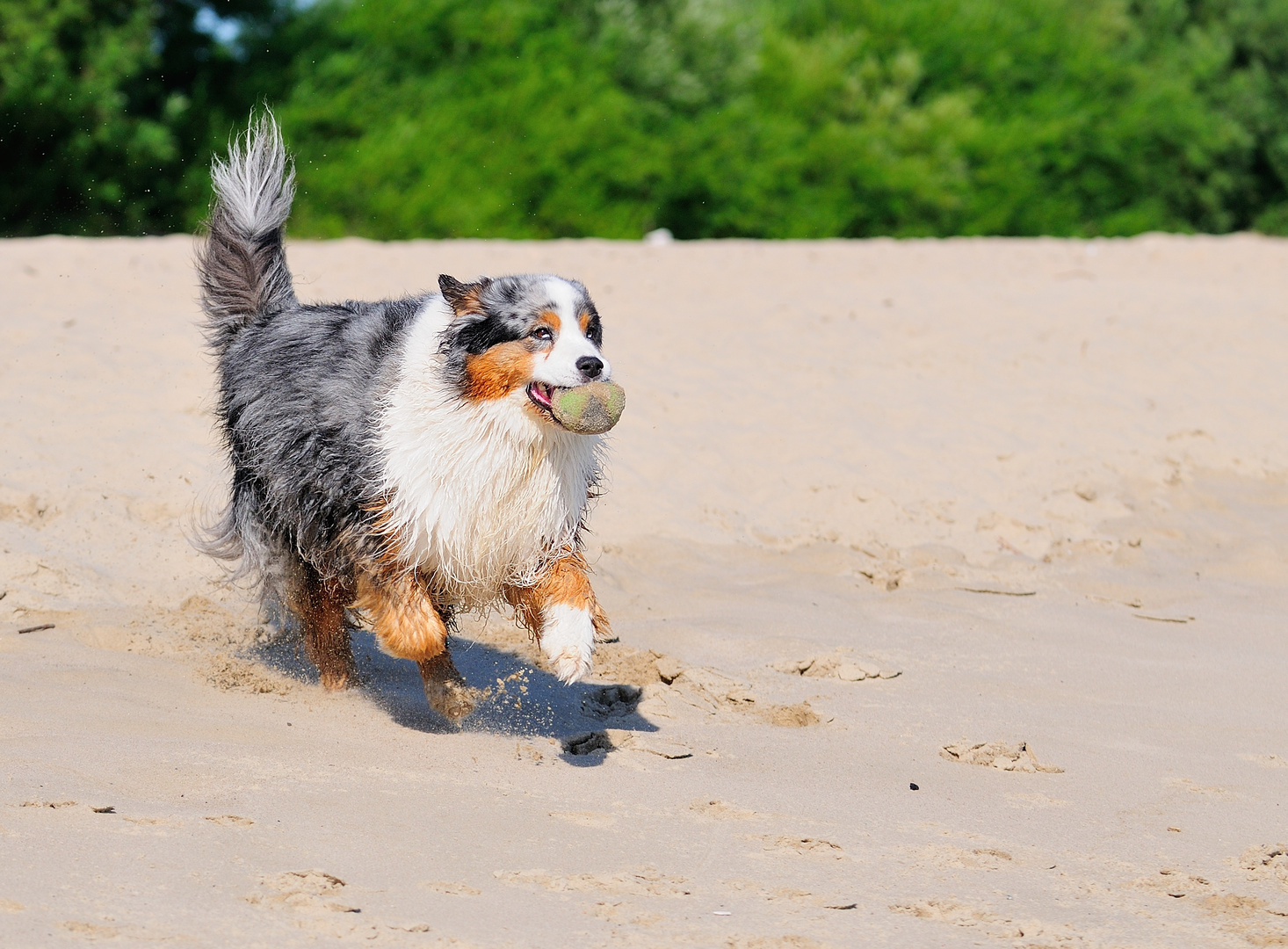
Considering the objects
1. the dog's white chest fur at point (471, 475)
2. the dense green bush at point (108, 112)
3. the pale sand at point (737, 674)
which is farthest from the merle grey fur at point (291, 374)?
the dense green bush at point (108, 112)

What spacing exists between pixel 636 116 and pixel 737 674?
2300cm

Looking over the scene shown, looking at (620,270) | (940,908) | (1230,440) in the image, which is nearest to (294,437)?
(940,908)

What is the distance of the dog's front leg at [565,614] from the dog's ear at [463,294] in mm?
969

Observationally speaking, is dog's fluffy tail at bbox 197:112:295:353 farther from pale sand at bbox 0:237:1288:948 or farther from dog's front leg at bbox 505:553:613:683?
dog's front leg at bbox 505:553:613:683

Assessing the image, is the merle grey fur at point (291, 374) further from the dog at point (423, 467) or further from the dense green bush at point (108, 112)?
the dense green bush at point (108, 112)

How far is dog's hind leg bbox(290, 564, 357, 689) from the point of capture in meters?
6.06

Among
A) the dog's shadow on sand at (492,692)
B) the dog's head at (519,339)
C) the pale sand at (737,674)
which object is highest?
the dog's head at (519,339)

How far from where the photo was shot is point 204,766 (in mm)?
4609

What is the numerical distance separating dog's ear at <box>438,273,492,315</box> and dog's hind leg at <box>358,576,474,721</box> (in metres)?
1.01

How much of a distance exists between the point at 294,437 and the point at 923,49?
30016 millimetres

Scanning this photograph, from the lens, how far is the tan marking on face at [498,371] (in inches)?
198

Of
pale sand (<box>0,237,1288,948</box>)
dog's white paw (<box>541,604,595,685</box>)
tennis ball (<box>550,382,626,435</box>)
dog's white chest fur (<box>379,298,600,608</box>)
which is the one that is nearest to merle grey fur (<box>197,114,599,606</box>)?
dog's white chest fur (<box>379,298,600,608</box>)

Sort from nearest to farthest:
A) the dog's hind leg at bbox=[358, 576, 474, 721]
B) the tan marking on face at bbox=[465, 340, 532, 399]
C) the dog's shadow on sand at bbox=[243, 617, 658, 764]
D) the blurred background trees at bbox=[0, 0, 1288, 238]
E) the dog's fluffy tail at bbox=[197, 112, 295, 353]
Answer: the tan marking on face at bbox=[465, 340, 532, 399], the dog's hind leg at bbox=[358, 576, 474, 721], the dog's shadow on sand at bbox=[243, 617, 658, 764], the dog's fluffy tail at bbox=[197, 112, 295, 353], the blurred background trees at bbox=[0, 0, 1288, 238]

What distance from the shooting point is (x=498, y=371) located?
5.05 m
